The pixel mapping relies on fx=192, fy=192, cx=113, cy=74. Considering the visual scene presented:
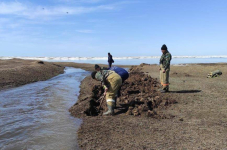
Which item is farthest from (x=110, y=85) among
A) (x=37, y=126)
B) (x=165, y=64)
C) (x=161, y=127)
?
(x=165, y=64)

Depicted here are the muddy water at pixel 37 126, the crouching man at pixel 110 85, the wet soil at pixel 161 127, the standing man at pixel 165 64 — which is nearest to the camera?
the wet soil at pixel 161 127

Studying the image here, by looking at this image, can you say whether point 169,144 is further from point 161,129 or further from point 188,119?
point 188,119

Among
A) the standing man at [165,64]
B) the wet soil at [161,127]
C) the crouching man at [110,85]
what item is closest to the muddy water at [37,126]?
the wet soil at [161,127]

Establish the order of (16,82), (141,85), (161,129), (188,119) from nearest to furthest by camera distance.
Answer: (161,129), (188,119), (141,85), (16,82)

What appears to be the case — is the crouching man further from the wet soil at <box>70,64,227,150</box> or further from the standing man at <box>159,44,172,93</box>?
the standing man at <box>159,44,172,93</box>

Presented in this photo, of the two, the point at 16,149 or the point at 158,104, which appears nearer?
the point at 16,149

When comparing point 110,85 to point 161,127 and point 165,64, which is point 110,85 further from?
point 165,64

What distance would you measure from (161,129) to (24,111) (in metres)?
4.98

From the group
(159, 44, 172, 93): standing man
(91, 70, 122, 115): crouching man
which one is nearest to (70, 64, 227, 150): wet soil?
(91, 70, 122, 115): crouching man

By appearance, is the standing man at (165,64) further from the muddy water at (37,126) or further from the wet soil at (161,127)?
the muddy water at (37,126)

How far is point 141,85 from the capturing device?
10211mm

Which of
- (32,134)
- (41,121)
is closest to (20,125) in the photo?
(41,121)

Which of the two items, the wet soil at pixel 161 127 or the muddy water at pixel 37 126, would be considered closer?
the wet soil at pixel 161 127

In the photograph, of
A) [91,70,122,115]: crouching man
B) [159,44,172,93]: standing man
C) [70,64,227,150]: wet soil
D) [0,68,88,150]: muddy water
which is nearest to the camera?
[70,64,227,150]: wet soil
